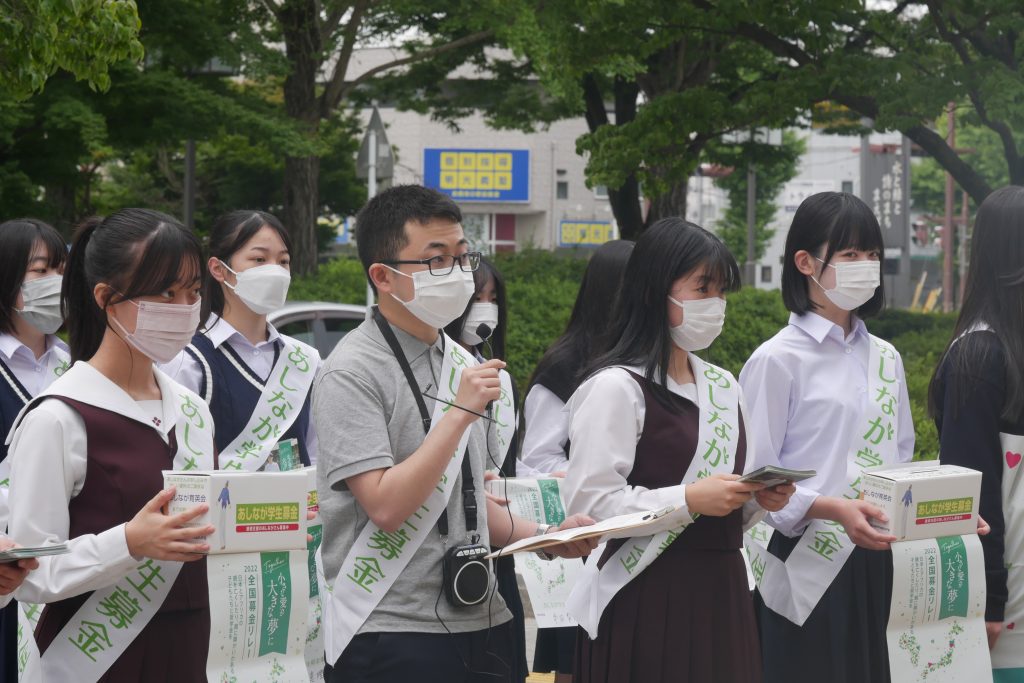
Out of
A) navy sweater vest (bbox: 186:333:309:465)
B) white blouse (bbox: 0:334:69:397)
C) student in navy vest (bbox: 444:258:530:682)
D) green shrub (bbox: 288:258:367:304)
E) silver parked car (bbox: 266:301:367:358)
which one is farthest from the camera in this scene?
green shrub (bbox: 288:258:367:304)

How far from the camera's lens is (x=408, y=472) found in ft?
8.59

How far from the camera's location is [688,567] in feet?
9.86

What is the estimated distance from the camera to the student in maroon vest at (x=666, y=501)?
2.97m

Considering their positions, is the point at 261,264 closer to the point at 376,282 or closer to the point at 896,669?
the point at 376,282

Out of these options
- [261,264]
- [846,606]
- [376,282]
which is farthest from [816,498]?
[261,264]

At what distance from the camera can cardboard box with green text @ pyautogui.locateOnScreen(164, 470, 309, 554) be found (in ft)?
7.92

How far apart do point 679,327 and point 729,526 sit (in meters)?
0.52

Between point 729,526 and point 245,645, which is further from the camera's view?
point 729,526

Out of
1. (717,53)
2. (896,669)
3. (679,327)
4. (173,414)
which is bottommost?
(896,669)

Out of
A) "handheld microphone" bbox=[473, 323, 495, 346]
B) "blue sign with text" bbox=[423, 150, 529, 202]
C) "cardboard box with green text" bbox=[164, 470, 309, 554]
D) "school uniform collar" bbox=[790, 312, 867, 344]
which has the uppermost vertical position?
"blue sign with text" bbox=[423, 150, 529, 202]

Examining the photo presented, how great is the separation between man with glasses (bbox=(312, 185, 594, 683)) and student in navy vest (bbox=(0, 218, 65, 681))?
1.59 metres

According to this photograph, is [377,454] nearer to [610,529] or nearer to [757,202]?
[610,529]

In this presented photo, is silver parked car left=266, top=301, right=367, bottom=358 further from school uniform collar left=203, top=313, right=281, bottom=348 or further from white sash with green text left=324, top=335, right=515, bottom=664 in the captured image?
white sash with green text left=324, top=335, right=515, bottom=664

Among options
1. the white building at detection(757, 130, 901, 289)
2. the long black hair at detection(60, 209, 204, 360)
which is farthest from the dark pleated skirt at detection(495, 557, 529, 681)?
the white building at detection(757, 130, 901, 289)
